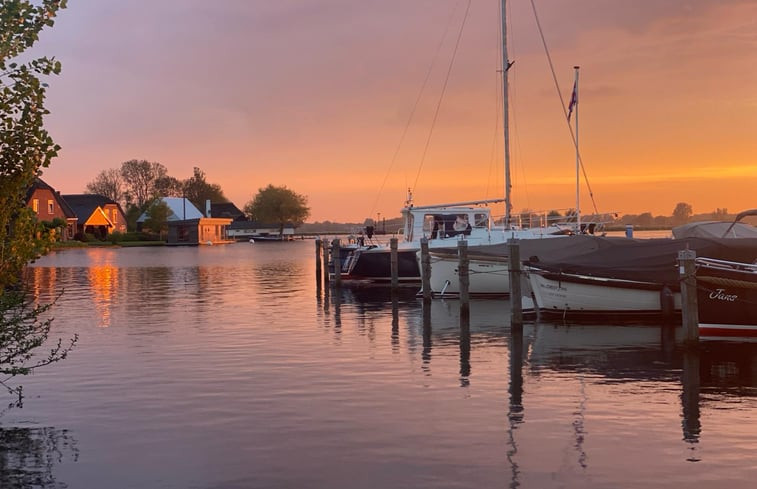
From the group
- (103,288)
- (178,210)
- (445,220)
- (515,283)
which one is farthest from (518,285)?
(178,210)

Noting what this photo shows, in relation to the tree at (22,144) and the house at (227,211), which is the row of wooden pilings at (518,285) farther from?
the house at (227,211)

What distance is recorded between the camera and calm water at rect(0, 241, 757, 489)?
964 cm

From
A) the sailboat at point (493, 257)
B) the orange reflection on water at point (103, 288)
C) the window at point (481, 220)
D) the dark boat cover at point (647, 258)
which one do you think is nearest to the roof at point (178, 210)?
the orange reflection on water at point (103, 288)

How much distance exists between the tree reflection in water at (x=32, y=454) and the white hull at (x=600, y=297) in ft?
49.1

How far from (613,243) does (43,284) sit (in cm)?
3153

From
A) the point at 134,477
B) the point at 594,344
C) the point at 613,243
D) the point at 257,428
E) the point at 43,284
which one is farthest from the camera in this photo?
the point at 43,284

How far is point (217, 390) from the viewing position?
48.0 ft

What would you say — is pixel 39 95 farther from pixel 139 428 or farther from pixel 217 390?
pixel 217 390

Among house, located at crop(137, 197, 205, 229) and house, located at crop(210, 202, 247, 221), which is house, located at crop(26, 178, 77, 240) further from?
house, located at crop(210, 202, 247, 221)

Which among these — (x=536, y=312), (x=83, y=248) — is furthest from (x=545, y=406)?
(x=83, y=248)

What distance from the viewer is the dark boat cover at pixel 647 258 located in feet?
73.2

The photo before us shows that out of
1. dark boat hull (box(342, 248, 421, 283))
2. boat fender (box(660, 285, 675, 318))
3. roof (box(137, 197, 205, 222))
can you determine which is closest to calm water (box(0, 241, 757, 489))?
boat fender (box(660, 285, 675, 318))

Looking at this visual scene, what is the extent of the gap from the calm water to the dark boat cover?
5.31ft

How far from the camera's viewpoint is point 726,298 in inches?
712
